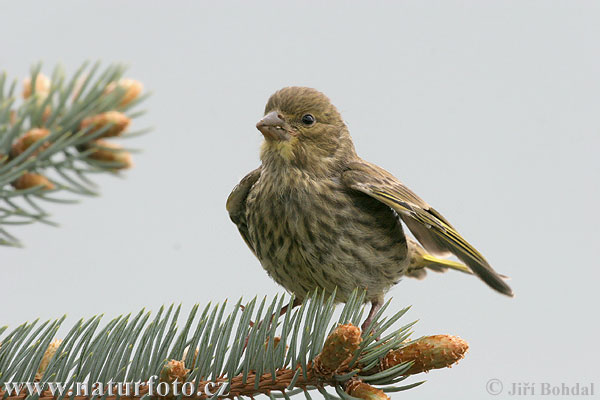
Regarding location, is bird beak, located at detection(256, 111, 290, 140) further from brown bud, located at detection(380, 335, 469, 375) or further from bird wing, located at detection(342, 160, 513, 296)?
brown bud, located at detection(380, 335, 469, 375)

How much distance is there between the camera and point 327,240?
8.10 feet

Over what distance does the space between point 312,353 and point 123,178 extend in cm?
51

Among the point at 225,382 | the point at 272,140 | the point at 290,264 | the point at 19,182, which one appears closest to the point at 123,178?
the point at 19,182

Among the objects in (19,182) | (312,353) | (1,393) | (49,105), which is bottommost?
(1,393)

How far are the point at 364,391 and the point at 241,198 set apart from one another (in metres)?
1.66

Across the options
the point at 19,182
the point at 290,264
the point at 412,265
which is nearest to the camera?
the point at 19,182

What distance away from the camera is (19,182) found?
126 cm

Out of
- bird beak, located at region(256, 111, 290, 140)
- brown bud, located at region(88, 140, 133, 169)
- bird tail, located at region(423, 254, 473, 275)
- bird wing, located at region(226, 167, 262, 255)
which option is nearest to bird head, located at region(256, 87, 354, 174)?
bird beak, located at region(256, 111, 290, 140)

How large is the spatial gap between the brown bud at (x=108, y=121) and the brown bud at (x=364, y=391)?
2.17ft

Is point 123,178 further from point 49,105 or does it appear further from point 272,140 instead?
point 272,140

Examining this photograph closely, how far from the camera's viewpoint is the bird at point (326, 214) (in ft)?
8.15

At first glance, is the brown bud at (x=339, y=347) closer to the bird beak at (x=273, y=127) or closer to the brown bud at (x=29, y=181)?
the brown bud at (x=29, y=181)

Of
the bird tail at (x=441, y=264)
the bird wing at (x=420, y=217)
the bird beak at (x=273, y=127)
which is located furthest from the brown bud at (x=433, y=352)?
the bird tail at (x=441, y=264)

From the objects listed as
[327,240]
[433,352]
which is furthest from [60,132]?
[327,240]
